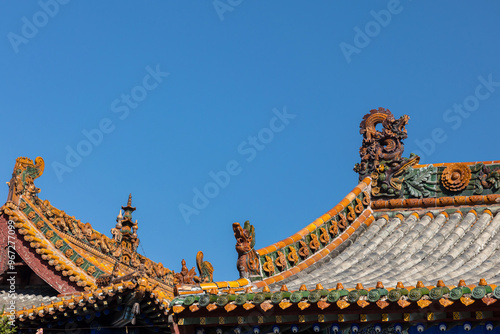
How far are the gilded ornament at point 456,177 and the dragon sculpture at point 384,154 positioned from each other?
60 cm

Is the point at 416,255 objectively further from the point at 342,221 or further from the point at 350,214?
the point at 350,214

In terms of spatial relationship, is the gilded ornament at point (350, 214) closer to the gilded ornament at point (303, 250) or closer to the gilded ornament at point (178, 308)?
the gilded ornament at point (303, 250)

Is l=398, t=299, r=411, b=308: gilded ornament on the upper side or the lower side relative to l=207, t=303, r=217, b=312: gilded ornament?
lower

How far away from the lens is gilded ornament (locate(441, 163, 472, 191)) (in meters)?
16.8

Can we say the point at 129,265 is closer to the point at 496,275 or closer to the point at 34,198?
the point at 34,198

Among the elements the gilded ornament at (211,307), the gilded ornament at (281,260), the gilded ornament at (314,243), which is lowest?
the gilded ornament at (211,307)

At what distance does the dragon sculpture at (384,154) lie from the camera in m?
17.0

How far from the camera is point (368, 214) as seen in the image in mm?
17047

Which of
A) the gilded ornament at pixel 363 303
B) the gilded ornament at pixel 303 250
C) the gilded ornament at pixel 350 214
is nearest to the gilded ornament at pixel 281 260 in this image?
the gilded ornament at pixel 303 250

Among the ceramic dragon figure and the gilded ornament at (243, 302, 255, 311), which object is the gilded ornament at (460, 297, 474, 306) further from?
the ceramic dragon figure

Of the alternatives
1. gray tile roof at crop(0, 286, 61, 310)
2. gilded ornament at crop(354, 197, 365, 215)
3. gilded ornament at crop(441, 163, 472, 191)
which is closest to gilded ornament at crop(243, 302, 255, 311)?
gilded ornament at crop(354, 197, 365, 215)

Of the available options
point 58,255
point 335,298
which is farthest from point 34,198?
point 335,298

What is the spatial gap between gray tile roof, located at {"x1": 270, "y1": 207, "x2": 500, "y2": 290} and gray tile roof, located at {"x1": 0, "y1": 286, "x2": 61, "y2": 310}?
6.01m

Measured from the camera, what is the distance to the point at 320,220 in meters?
15.7
